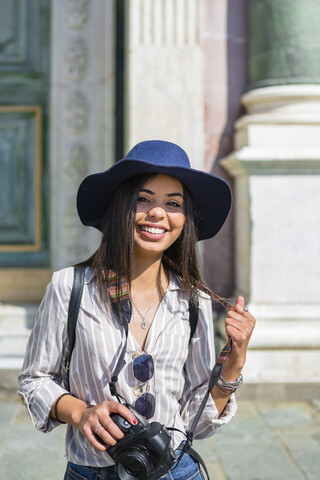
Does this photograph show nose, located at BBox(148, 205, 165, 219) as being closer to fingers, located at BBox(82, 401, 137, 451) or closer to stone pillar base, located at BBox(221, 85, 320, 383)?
fingers, located at BBox(82, 401, 137, 451)

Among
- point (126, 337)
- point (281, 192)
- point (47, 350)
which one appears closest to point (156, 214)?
point (126, 337)

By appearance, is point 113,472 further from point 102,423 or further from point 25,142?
point 25,142

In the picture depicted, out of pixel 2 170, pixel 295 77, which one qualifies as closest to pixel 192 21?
pixel 295 77

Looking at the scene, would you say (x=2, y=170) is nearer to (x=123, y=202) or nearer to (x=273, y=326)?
(x=273, y=326)

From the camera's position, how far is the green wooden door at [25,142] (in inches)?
208

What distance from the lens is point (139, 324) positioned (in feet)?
5.78

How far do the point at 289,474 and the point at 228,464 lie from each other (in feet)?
1.07

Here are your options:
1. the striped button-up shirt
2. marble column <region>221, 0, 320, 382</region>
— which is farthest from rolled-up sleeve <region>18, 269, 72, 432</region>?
marble column <region>221, 0, 320, 382</region>

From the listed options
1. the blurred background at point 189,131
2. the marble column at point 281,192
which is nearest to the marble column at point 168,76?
the blurred background at point 189,131

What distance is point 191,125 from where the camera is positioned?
4.61 meters

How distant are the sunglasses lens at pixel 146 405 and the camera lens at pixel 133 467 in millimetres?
185

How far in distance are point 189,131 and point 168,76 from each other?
0.43 meters

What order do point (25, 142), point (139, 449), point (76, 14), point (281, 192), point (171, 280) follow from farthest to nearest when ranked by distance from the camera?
point (25, 142), point (76, 14), point (281, 192), point (171, 280), point (139, 449)

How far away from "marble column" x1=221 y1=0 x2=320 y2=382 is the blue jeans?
103 inches
